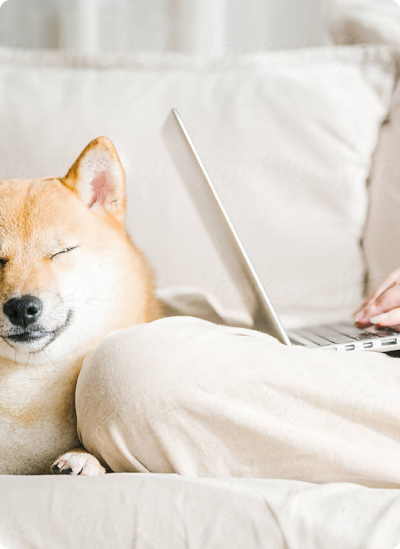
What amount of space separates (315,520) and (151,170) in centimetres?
56

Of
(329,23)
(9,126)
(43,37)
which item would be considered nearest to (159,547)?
(9,126)

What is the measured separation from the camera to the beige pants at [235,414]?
1.84 ft

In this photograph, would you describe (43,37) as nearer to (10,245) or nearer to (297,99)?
(297,99)

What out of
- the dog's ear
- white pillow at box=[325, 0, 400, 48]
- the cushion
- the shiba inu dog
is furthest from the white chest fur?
white pillow at box=[325, 0, 400, 48]

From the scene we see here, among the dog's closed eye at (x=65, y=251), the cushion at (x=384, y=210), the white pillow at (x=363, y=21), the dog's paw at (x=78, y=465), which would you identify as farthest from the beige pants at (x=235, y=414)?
the white pillow at (x=363, y=21)

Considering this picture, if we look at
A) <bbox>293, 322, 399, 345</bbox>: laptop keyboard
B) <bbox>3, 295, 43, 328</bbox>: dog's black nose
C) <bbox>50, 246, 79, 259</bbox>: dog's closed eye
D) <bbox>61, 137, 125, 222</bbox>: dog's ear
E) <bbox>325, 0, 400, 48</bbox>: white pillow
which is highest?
<bbox>325, 0, 400, 48</bbox>: white pillow

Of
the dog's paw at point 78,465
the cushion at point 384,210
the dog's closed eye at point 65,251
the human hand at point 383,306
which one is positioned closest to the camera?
the dog's paw at point 78,465

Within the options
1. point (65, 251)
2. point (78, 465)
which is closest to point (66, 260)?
point (65, 251)

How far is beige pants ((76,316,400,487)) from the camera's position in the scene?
56 centimetres

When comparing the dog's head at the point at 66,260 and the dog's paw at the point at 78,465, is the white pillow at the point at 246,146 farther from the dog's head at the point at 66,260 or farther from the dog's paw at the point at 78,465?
the dog's paw at the point at 78,465

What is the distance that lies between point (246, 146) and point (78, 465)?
563 millimetres

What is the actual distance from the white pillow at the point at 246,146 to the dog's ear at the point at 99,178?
38mm

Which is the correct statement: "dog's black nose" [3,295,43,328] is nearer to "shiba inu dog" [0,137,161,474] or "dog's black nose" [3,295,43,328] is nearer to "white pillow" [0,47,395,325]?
"shiba inu dog" [0,137,161,474]

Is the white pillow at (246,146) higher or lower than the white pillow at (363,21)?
lower
